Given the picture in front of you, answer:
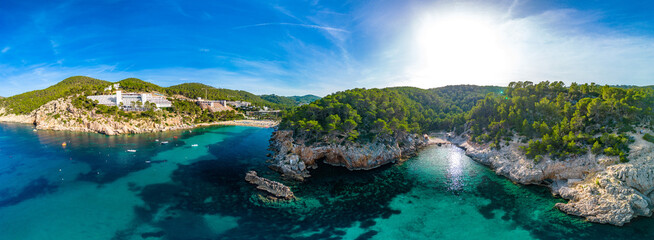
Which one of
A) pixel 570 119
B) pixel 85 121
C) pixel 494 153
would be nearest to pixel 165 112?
pixel 85 121

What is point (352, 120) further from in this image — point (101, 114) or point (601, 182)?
point (101, 114)

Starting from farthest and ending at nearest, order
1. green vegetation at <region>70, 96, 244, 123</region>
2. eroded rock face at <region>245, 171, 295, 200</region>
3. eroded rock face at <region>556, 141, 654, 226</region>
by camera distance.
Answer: green vegetation at <region>70, 96, 244, 123</region> < eroded rock face at <region>245, 171, 295, 200</region> < eroded rock face at <region>556, 141, 654, 226</region>

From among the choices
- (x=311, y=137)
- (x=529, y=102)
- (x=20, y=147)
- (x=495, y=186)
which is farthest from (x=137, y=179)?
(x=529, y=102)

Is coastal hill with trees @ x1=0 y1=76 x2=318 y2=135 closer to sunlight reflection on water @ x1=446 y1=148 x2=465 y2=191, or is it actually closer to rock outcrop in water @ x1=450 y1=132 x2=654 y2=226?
sunlight reflection on water @ x1=446 y1=148 x2=465 y2=191

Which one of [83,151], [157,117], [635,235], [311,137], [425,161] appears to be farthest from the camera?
[157,117]

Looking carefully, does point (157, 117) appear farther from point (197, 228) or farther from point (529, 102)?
point (529, 102)

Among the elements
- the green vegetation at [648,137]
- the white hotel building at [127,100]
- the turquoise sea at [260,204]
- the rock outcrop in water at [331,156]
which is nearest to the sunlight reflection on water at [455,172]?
the turquoise sea at [260,204]

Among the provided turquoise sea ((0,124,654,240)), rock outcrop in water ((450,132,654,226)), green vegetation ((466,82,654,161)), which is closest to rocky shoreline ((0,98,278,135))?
turquoise sea ((0,124,654,240))
